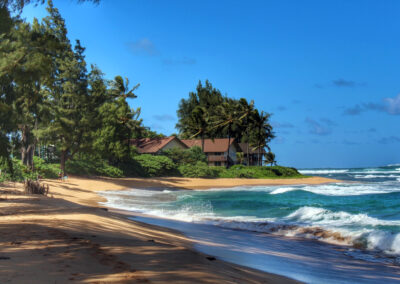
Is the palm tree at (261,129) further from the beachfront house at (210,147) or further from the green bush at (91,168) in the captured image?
the green bush at (91,168)

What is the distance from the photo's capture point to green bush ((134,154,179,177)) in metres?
42.2

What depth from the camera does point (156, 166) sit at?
1674 inches

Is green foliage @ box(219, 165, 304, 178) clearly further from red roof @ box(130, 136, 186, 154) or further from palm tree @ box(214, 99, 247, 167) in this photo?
red roof @ box(130, 136, 186, 154)

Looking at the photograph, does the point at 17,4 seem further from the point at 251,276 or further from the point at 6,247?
the point at 251,276

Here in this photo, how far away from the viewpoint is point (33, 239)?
5.59 m

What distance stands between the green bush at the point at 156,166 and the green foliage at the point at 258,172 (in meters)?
7.64

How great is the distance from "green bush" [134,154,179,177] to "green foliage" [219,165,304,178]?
764cm

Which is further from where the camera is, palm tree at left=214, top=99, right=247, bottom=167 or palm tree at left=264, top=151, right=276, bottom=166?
palm tree at left=264, top=151, right=276, bottom=166

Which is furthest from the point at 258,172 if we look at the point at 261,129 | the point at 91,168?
the point at 91,168

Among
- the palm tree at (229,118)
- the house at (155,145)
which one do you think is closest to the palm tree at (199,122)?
the palm tree at (229,118)

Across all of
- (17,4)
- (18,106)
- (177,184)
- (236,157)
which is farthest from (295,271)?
(236,157)

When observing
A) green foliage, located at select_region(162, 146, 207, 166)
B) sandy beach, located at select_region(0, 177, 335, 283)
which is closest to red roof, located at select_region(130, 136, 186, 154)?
green foliage, located at select_region(162, 146, 207, 166)

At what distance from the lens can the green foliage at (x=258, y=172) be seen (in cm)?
4906

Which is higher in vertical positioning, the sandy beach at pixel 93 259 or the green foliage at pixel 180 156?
the green foliage at pixel 180 156
